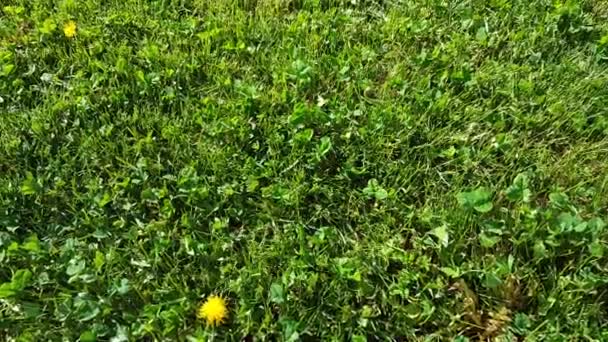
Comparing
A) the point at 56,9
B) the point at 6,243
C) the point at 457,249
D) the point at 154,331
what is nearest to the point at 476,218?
the point at 457,249

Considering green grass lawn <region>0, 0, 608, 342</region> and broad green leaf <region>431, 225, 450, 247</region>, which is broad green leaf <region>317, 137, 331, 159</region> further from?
broad green leaf <region>431, 225, 450, 247</region>

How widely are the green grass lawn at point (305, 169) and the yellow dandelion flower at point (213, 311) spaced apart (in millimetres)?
29

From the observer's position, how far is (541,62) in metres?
2.99

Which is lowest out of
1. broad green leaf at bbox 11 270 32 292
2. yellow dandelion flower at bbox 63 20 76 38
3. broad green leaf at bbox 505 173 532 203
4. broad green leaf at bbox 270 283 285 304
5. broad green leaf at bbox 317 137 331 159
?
Result: broad green leaf at bbox 11 270 32 292

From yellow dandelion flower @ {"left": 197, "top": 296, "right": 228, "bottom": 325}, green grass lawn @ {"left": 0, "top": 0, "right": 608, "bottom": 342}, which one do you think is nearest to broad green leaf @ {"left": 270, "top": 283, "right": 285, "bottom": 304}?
green grass lawn @ {"left": 0, "top": 0, "right": 608, "bottom": 342}

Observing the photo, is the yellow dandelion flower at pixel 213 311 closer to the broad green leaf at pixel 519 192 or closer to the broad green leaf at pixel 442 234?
the broad green leaf at pixel 442 234

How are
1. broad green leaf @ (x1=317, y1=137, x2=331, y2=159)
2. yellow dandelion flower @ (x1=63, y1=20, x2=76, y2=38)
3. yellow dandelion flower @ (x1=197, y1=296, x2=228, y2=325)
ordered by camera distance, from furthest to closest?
1. yellow dandelion flower @ (x1=63, y1=20, x2=76, y2=38)
2. broad green leaf @ (x1=317, y1=137, x2=331, y2=159)
3. yellow dandelion flower @ (x1=197, y1=296, x2=228, y2=325)

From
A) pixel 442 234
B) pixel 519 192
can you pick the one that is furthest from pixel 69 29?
pixel 519 192

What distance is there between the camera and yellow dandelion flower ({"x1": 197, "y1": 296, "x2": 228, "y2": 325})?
2250 millimetres

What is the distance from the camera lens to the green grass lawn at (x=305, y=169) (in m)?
2.29

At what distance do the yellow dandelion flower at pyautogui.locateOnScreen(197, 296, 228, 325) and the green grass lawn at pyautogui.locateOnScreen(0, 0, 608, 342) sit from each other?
29 millimetres

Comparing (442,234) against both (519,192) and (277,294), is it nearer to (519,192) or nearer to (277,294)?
(519,192)

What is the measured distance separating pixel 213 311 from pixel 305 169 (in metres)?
0.68

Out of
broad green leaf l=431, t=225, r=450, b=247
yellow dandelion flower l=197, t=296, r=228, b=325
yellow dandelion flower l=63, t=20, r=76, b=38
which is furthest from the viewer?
yellow dandelion flower l=63, t=20, r=76, b=38
